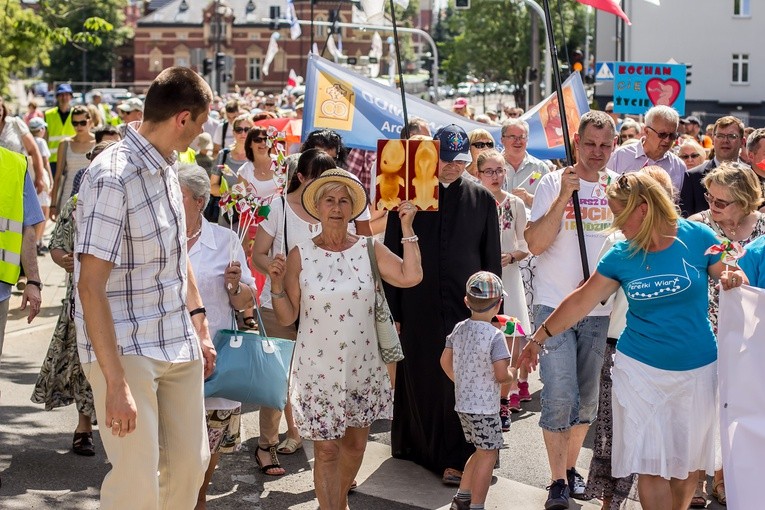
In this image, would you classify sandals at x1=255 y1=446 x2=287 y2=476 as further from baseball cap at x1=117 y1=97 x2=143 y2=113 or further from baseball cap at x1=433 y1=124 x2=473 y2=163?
baseball cap at x1=117 y1=97 x2=143 y2=113

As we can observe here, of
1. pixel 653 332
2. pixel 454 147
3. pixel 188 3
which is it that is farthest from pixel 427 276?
pixel 188 3

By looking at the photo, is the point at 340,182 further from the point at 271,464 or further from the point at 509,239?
the point at 509,239

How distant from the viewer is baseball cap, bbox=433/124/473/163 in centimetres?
745

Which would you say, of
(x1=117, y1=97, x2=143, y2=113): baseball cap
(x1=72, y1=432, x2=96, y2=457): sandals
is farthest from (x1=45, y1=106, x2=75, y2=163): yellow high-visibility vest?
(x1=72, y1=432, x2=96, y2=457): sandals

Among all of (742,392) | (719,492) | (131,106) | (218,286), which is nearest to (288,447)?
(218,286)

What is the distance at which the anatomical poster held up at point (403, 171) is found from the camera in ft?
22.1

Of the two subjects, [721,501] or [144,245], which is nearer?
[144,245]

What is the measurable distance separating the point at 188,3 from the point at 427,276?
128930 millimetres

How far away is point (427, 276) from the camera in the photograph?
302 inches

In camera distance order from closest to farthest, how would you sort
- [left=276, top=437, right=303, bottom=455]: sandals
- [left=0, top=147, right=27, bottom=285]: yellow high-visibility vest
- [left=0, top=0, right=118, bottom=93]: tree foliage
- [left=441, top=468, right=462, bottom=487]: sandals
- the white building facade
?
[left=0, top=147, right=27, bottom=285]: yellow high-visibility vest
[left=441, top=468, right=462, bottom=487]: sandals
[left=276, top=437, right=303, bottom=455]: sandals
[left=0, top=0, right=118, bottom=93]: tree foliage
the white building facade

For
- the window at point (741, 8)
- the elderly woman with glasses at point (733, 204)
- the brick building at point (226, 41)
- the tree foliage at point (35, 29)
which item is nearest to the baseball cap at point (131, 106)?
the tree foliage at point (35, 29)

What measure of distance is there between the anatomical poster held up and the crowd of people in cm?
13

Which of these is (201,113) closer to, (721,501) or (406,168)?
(406,168)

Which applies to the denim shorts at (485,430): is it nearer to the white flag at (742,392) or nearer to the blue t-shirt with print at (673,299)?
the blue t-shirt with print at (673,299)
